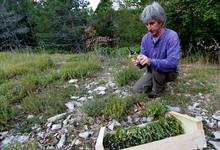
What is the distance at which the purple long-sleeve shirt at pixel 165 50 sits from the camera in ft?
7.43

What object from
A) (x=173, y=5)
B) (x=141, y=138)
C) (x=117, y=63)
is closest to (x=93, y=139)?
(x=141, y=138)

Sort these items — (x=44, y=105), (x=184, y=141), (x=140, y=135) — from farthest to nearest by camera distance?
1. (x=44, y=105)
2. (x=140, y=135)
3. (x=184, y=141)

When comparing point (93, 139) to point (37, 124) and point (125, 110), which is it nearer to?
point (125, 110)

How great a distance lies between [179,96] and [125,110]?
1309 mm

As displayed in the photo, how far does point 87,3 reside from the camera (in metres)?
Answer: 10.6

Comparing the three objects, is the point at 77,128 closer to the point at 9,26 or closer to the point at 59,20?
the point at 59,20


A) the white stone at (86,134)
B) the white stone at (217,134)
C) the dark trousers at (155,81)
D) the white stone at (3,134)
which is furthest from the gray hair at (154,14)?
the white stone at (3,134)

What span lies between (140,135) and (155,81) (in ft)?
4.52

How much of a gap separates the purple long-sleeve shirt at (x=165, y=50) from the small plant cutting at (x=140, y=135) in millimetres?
977

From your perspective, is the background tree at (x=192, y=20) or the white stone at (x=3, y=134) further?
the background tree at (x=192, y=20)

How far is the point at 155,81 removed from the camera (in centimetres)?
272

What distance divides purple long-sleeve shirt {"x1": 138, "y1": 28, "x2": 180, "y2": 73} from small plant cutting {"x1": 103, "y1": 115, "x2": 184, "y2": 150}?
3.20 feet

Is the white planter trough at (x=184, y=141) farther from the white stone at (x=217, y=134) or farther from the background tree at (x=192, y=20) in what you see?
the background tree at (x=192, y=20)

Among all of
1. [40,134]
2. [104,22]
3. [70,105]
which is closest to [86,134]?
[40,134]
